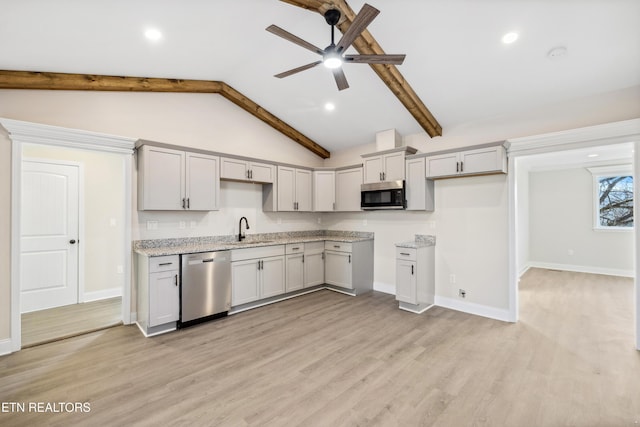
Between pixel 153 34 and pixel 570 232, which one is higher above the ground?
pixel 153 34

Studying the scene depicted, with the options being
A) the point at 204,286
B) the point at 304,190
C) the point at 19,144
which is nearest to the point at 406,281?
the point at 304,190

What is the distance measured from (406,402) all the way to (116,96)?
14.9ft

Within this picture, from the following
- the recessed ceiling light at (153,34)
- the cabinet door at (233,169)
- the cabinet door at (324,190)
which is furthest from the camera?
the cabinet door at (324,190)

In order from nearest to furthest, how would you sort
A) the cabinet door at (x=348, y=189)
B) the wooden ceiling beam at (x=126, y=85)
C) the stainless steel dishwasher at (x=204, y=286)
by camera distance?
the wooden ceiling beam at (x=126, y=85)
the stainless steel dishwasher at (x=204, y=286)
the cabinet door at (x=348, y=189)

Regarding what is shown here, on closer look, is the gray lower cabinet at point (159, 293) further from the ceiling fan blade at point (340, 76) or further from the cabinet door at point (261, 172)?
the ceiling fan blade at point (340, 76)

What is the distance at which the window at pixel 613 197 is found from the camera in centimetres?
625

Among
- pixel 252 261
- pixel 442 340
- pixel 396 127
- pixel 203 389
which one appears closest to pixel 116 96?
pixel 252 261

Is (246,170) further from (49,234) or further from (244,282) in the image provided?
(49,234)

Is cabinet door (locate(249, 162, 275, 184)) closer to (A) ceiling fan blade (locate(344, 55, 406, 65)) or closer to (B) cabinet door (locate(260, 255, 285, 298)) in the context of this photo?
(B) cabinet door (locate(260, 255, 285, 298))

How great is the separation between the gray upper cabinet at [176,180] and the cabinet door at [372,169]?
2.38 m

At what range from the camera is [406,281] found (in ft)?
13.5

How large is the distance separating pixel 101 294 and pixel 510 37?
6475 millimetres

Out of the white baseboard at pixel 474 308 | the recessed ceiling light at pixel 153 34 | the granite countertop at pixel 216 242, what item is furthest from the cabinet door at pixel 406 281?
the recessed ceiling light at pixel 153 34

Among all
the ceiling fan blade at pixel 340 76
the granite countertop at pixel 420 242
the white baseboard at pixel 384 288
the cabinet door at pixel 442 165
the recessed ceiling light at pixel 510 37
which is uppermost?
the recessed ceiling light at pixel 510 37
